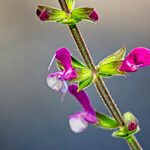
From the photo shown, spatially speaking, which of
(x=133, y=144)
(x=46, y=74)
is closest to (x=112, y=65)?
(x=133, y=144)

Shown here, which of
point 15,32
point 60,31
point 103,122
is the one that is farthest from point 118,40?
point 103,122

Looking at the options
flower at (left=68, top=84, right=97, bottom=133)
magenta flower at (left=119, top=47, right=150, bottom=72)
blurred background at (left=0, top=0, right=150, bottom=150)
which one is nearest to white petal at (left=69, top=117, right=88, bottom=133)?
flower at (left=68, top=84, right=97, bottom=133)

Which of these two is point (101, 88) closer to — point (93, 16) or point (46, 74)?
point (93, 16)

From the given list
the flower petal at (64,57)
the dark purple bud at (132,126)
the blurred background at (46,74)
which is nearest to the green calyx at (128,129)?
the dark purple bud at (132,126)

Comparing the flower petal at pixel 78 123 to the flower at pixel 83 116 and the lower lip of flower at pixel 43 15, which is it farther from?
the lower lip of flower at pixel 43 15

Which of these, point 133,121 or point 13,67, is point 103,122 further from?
point 13,67
